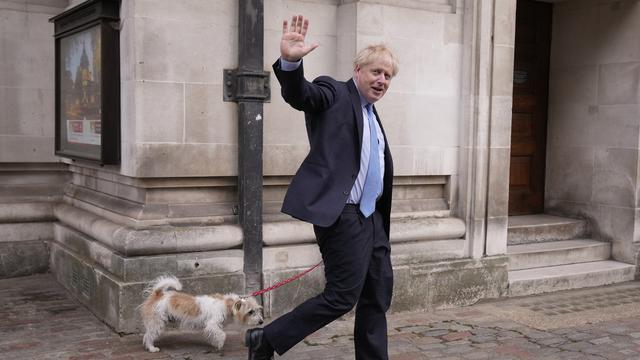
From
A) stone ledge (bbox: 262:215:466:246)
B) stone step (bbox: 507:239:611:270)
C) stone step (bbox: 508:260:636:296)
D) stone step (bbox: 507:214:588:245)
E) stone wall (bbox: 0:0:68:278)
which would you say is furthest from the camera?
stone step (bbox: 507:214:588:245)

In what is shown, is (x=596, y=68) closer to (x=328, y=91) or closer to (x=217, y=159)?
(x=217, y=159)

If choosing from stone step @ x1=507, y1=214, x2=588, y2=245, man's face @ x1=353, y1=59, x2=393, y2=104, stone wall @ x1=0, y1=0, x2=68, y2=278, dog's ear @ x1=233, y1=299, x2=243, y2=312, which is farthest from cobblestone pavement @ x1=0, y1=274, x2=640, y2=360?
man's face @ x1=353, y1=59, x2=393, y2=104

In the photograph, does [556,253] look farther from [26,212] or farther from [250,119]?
[26,212]

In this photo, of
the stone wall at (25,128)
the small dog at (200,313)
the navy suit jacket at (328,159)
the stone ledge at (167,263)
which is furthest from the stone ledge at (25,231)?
the navy suit jacket at (328,159)

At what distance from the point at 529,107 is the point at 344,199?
214 inches

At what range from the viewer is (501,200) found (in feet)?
22.6

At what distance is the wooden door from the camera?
8.72m

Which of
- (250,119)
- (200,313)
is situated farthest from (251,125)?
(200,313)

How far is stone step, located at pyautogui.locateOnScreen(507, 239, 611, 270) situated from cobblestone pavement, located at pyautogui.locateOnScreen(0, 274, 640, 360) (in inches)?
23.7

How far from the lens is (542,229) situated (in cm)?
808

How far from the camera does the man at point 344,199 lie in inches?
160

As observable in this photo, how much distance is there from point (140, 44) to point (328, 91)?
2.03m

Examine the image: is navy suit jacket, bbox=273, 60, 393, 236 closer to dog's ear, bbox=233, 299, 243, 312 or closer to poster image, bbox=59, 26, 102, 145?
dog's ear, bbox=233, 299, 243, 312

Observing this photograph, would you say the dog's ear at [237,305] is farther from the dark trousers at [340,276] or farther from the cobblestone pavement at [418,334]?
the dark trousers at [340,276]
